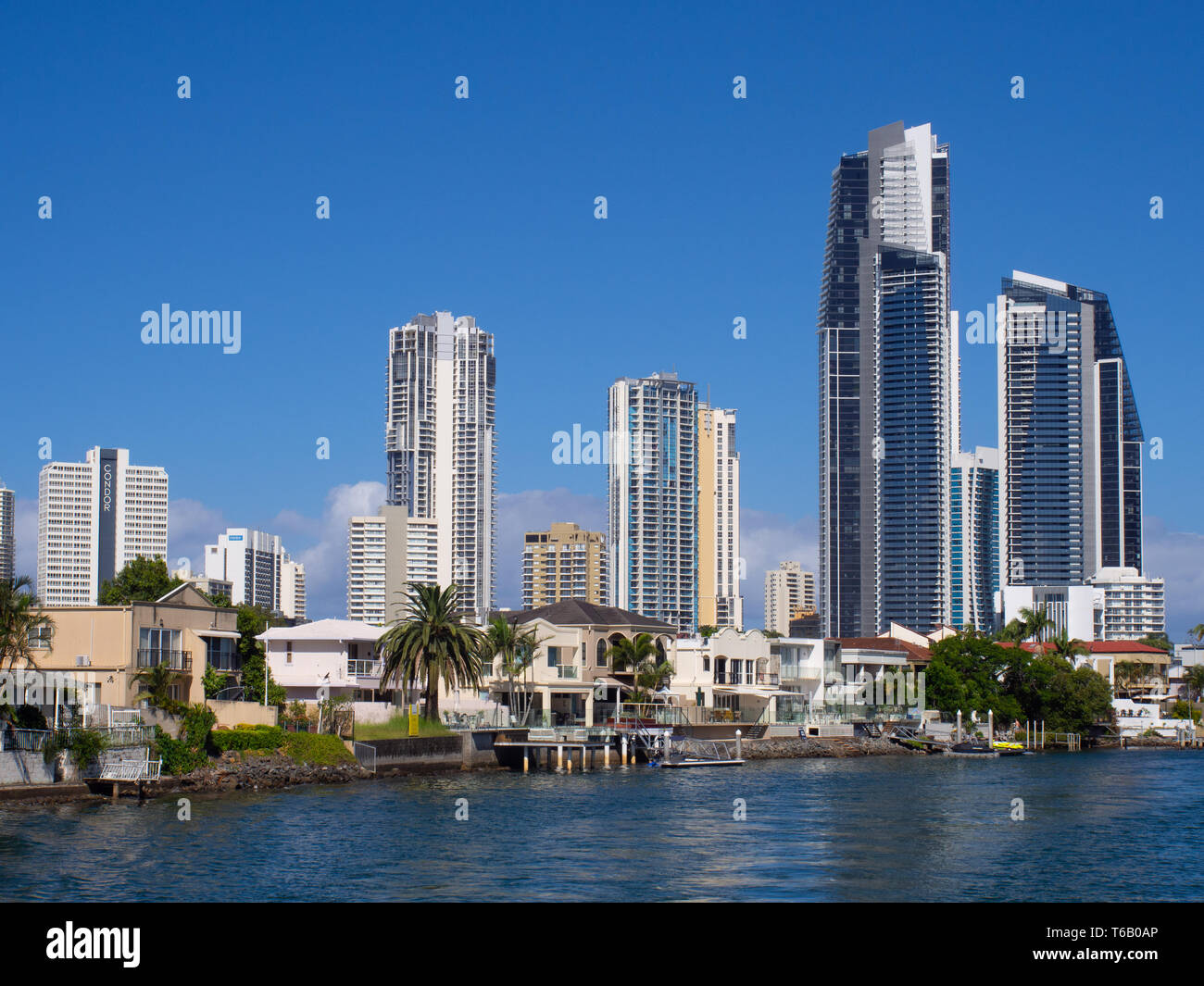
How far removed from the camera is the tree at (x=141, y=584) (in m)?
80.0

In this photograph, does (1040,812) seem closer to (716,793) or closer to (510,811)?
(716,793)

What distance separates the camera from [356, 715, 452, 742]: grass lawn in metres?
71.8

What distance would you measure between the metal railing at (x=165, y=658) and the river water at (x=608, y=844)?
9716 millimetres

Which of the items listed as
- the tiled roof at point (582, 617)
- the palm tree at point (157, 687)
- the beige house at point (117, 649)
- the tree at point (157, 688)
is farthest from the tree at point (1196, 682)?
the palm tree at point (157, 687)

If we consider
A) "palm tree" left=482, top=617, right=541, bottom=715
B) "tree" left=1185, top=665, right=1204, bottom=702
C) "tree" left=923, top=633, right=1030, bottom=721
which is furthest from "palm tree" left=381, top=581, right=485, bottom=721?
"tree" left=1185, top=665, right=1204, bottom=702

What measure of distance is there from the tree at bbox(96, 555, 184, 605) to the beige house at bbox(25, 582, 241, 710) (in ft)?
42.5

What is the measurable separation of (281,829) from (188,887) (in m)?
12.1

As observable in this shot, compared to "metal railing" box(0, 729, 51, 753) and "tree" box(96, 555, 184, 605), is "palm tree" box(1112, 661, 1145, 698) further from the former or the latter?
"metal railing" box(0, 729, 51, 753)

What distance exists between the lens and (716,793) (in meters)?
63.5

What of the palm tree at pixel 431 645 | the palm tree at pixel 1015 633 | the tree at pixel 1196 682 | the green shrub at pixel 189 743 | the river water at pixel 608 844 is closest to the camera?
the river water at pixel 608 844

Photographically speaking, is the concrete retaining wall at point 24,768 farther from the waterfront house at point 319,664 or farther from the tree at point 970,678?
the tree at point 970,678

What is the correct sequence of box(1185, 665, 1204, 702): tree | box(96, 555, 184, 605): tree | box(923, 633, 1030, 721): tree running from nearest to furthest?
1. box(96, 555, 184, 605): tree
2. box(923, 633, 1030, 721): tree
3. box(1185, 665, 1204, 702): tree

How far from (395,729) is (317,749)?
Result: 323 inches

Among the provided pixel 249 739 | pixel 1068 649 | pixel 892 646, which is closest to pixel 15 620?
pixel 249 739
